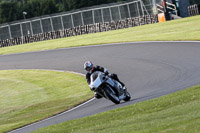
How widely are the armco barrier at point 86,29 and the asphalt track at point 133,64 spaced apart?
13.3 metres

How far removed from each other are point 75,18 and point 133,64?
3194 centimetres

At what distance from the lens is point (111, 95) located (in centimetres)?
1422

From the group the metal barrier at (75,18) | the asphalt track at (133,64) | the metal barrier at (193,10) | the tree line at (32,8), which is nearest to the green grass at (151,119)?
the asphalt track at (133,64)

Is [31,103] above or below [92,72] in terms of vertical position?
below

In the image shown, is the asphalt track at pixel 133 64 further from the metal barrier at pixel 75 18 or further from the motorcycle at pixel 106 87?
the metal barrier at pixel 75 18

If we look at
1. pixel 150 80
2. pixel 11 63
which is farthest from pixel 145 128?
pixel 11 63

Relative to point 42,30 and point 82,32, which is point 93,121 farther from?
point 42,30

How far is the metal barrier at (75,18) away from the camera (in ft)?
171

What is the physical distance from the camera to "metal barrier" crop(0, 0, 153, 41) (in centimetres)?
5212

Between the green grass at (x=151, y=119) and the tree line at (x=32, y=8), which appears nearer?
the green grass at (x=151, y=119)

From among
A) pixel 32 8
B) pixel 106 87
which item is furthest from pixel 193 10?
pixel 32 8

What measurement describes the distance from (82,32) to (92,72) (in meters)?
38.7

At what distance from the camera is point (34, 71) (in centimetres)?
2969

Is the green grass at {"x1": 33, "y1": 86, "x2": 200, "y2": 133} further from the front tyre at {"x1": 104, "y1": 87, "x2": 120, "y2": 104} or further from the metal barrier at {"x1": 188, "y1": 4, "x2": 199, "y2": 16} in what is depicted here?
the metal barrier at {"x1": 188, "y1": 4, "x2": 199, "y2": 16}
